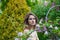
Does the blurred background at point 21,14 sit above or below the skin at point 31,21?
below

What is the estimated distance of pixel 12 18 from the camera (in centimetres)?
431

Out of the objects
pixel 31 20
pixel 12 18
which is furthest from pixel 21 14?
pixel 31 20

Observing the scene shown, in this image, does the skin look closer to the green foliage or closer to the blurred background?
the blurred background

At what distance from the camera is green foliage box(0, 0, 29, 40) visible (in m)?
4.19

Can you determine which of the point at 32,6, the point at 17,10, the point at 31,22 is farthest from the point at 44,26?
the point at 32,6

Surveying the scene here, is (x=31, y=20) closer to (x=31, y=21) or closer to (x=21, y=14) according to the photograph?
(x=31, y=21)

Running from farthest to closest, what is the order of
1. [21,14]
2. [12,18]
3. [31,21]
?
[21,14] → [12,18] → [31,21]

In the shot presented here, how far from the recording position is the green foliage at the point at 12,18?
13.7 ft

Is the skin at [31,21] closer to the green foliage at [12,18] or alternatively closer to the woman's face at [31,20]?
the woman's face at [31,20]

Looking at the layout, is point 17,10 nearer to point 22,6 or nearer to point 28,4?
point 22,6

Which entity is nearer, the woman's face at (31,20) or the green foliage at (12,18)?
the woman's face at (31,20)

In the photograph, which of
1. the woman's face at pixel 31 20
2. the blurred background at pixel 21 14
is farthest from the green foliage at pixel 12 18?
the woman's face at pixel 31 20

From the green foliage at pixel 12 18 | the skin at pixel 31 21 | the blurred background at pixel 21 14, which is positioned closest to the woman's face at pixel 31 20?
the skin at pixel 31 21

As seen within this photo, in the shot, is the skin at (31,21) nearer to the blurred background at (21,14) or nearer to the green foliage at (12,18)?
the blurred background at (21,14)
